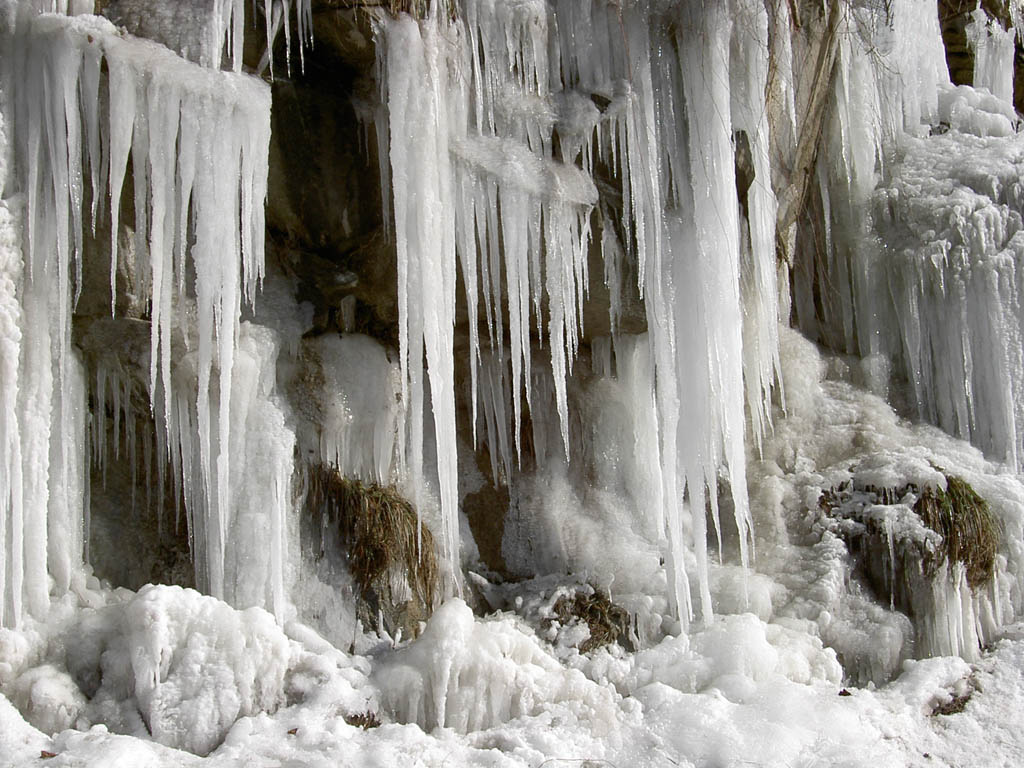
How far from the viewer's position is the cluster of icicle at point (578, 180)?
529cm

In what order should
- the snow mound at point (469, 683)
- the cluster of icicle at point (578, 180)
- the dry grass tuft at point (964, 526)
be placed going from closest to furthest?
the snow mound at point (469, 683)
the cluster of icicle at point (578, 180)
the dry grass tuft at point (964, 526)

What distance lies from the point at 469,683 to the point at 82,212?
9.04 feet

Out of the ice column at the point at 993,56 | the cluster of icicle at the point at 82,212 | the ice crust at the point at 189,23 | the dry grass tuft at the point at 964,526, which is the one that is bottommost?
the dry grass tuft at the point at 964,526

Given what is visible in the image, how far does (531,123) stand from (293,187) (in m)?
1.34

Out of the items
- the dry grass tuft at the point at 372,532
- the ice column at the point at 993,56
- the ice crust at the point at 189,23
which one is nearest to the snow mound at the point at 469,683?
the dry grass tuft at the point at 372,532

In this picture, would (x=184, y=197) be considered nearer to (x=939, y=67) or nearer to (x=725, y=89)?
(x=725, y=89)

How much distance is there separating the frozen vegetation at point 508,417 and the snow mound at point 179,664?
0.02 meters

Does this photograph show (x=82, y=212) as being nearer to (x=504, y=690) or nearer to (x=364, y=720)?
(x=364, y=720)

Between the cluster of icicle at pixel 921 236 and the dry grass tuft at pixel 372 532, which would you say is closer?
the dry grass tuft at pixel 372 532

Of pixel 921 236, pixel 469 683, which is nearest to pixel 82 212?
pixel 469 683

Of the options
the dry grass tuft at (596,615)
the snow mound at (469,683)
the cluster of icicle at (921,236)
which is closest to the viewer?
the snow mound at (469,683)

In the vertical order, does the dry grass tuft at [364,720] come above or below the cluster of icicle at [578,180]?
below

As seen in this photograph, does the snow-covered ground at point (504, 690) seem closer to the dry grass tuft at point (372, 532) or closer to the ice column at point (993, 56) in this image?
the dry grass tuft at point (372, 532)

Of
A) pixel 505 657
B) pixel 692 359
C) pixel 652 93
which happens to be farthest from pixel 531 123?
pixel 505 657
